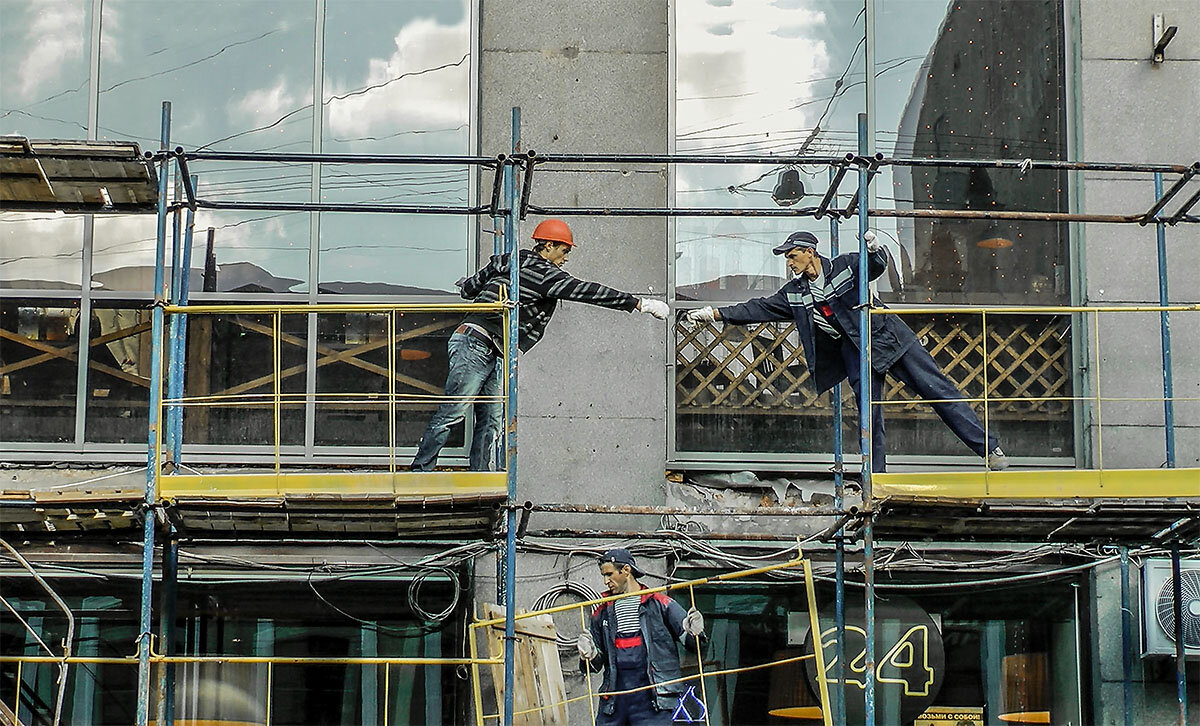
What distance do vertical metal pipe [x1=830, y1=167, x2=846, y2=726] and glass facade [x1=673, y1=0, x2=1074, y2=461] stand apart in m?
0.59

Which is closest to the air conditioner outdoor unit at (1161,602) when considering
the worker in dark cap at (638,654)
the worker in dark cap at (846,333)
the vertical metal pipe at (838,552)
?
the worker in dark cap at (846,333)

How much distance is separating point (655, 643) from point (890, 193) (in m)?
4.56

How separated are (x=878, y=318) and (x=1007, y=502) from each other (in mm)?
1498

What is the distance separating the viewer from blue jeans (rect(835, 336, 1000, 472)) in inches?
445

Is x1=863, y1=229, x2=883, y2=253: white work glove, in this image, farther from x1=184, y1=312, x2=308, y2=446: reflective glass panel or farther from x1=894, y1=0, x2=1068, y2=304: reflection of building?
x1=184, y1=312, x2=308, y2=446: reflective glass panel

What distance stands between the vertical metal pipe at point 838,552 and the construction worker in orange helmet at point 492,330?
148 cm

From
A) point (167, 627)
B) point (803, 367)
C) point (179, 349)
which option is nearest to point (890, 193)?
point (803, 367)

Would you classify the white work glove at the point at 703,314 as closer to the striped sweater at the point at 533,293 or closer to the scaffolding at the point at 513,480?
the striped sweater at the point at 533,293

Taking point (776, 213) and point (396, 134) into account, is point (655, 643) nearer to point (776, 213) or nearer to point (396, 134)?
point (776, 213)

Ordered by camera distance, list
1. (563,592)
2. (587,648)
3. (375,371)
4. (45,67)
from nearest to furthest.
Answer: (587,648) → (563,592) → (375,371) → (45,67)

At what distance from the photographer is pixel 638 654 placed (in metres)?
10.9

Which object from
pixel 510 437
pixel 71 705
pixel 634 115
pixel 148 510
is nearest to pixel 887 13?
pixel 634 115

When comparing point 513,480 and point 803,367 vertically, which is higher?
point 803,367

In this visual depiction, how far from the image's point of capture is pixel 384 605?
42.5 ft
